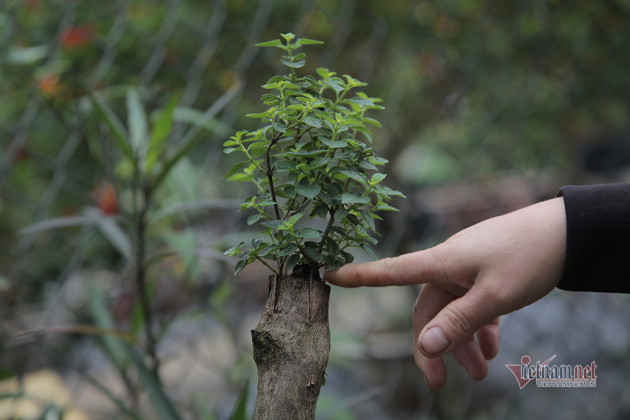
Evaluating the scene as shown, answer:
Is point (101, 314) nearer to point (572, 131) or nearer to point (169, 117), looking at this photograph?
point (169, 117)

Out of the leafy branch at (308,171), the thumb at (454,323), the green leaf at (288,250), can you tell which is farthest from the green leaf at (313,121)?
the thumb at (454,323)

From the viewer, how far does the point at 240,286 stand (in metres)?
1.59

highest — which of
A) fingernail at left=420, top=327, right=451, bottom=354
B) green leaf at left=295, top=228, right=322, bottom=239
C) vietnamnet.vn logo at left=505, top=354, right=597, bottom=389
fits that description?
green leaf at left=295, top=228, right=322, bottom=239

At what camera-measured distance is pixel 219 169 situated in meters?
1.53

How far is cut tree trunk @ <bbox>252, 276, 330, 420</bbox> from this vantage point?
43 cm

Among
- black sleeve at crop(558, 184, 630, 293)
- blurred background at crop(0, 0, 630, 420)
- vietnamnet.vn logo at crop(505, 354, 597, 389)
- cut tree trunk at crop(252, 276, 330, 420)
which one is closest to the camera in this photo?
cut tree trunk at crop(252, 276, 330, 420)

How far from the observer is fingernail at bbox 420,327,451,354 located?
20.3 inches

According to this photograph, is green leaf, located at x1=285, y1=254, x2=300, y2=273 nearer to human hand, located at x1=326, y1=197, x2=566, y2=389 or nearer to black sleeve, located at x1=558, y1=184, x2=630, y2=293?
human hand, located at x1=326, y1=197, x2=566, y2=389

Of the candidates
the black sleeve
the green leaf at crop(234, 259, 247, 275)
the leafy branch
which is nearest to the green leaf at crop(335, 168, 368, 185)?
the leafy branch

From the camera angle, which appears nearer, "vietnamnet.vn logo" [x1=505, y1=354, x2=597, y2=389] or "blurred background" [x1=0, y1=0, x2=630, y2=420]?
"vietnamnet.vn logo" [x1=505, y1=354, x2=597, y2=389]

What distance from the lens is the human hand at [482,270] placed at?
1.71 ft

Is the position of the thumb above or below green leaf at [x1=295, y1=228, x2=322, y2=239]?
below

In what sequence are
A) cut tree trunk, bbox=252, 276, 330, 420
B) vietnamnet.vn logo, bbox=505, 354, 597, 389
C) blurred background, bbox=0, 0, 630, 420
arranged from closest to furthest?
cut tree trunk, bbox=252, 276, 330, 420 < vietnamnet.vn logo, bbox=505, 354, 597, 389 < blurred background, bbox=0, 0, 630, 420

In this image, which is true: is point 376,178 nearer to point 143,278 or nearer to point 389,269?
point 389,269
